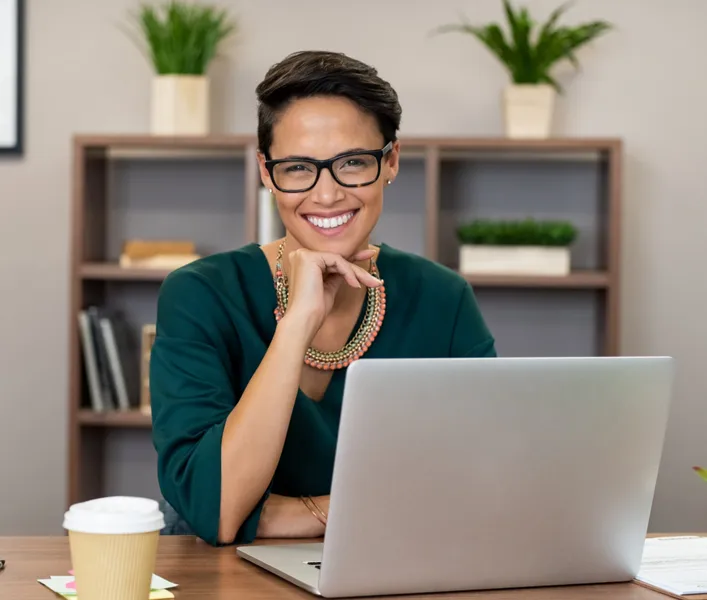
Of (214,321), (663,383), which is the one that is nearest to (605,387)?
(663,383)

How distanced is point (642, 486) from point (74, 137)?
2445 millimetres

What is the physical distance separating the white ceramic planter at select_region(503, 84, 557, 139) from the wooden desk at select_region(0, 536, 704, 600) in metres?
2.14

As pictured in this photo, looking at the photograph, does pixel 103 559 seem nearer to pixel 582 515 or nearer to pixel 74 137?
pixel 582 515

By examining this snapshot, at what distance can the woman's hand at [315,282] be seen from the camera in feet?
4.91

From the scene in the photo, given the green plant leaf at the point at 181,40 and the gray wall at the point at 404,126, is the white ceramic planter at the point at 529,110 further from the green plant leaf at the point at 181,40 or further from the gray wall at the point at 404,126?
the green plant leaf at the point at 181,40

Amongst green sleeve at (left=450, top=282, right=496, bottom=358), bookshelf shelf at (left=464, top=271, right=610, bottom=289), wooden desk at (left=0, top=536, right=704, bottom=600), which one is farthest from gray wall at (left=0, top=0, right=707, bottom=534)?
wooden desk at (left=0, top=536, right=704, bottom=600)

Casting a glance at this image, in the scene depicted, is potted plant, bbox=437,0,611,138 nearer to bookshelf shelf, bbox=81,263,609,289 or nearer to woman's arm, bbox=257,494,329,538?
bookshelf shelf, bbox=81,263,609,289

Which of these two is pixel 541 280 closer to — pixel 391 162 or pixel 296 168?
pixel 391 162

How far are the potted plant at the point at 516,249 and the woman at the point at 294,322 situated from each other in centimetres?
124

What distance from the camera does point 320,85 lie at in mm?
1645

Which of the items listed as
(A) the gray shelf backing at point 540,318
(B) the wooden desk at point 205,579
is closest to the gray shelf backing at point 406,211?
(A) the gray shelf backing at point 540,318

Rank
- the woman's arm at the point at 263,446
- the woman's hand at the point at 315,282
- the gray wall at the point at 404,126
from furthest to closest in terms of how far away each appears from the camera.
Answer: the gray wall at the point at 404,126 → the woman's hand at the point at 315,282 → the woman's arm at the point at 263,446

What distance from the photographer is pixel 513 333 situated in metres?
3.40

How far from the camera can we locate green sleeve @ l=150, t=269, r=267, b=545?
1.40 m
